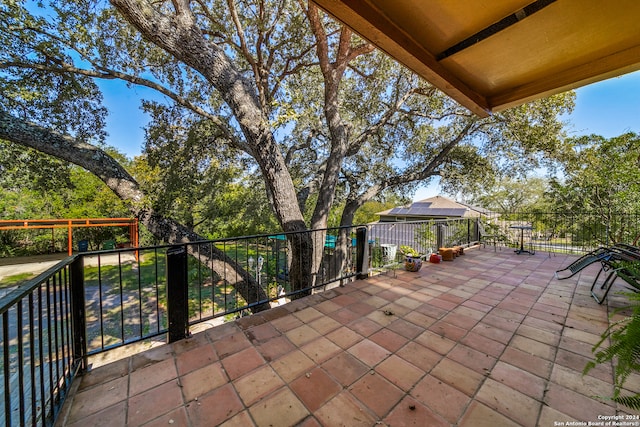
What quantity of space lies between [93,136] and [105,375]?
20.9 ft

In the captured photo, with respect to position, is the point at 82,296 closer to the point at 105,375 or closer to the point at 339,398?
the point at 105,375

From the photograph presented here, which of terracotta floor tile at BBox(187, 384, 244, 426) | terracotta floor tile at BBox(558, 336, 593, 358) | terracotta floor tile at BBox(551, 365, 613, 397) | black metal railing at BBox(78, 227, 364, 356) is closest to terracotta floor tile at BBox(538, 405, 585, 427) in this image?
terracotta floor tile at BBox(551, 365, 613, 397)

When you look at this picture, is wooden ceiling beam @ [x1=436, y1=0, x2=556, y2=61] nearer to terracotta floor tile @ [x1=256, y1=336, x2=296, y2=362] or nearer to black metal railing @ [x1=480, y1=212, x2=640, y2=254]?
terracotta floor tile @ [x1=256, y1=336, x2=296, y2=362]

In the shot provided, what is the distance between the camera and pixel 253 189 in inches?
352

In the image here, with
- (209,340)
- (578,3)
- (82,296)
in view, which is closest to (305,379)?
(209,340)

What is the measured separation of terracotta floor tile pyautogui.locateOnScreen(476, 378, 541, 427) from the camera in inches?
55.6

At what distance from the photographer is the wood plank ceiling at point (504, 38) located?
5.74 feet

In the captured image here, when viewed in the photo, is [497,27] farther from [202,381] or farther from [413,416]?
[202,381]

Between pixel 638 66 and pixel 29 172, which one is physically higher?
pixel 638 66

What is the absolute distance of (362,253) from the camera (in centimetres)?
380

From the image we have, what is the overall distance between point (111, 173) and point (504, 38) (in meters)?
6.09

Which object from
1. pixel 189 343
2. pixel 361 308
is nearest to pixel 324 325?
pixel 361 308

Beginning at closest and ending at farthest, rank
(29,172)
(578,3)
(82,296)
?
(578,3) → (82,296) → (29,172)

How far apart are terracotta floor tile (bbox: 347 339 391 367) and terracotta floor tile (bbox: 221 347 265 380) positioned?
30.7 inches
